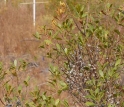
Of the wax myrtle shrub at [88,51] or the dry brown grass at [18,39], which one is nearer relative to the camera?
the wax myrtle shrub at [88,51]

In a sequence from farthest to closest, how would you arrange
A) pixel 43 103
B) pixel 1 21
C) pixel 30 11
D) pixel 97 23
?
pixel 30 11
pixel 1 21
pixel 97 23
pixel 43 103

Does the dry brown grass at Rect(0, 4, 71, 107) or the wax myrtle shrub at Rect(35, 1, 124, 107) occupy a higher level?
the wax myrtle shrub at Rect(35, 1, 124, 107)

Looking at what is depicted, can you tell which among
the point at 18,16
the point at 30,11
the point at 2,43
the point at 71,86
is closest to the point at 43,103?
the point at 71,86

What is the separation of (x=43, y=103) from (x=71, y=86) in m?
0.31

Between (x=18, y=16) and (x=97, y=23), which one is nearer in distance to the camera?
(x=97, y=23)

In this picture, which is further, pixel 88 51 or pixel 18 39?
pixel 18 39

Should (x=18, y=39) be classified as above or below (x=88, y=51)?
below

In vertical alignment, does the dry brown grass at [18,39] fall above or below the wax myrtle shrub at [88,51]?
below

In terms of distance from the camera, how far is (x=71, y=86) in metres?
2.72

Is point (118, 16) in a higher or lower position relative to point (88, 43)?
higher

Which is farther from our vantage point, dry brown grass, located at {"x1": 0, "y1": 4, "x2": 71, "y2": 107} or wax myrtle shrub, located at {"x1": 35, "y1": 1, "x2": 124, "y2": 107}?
dry brown grass, located at {"x1": 0, "y1": 4, "x2": 71, "y2": 107}

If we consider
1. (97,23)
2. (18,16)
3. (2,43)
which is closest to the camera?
(97,23)

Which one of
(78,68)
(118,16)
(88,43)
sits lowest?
(78,68)

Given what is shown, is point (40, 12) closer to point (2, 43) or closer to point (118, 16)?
point (2, 43)
